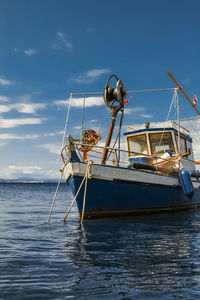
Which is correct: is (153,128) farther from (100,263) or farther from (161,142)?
(100,263)

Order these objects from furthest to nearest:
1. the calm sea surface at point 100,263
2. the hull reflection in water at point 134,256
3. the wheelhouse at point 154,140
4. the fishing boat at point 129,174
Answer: the wheelhouse at point 154,140, the fishing boat at point 129,174, the hull reflection in water at point 134,256, the calm sea surface at point 100,263

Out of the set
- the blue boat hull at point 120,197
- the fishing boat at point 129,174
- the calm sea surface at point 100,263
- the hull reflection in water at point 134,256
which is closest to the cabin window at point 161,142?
the fishing boat at point 129,174

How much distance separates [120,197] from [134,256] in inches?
211

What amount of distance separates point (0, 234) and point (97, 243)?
3407 millimetres

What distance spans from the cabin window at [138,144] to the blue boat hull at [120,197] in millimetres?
3138

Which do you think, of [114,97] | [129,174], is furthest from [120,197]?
[114,97]

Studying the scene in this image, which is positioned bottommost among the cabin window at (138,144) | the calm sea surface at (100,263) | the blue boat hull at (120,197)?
the calm sea surface at (100,263)

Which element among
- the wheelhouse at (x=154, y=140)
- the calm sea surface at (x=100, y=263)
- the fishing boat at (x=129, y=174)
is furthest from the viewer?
the wheelhouse at (x=154, y=140)

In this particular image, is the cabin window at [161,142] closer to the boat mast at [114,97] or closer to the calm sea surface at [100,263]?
the boat mast at [114,97]

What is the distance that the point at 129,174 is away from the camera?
1162cm

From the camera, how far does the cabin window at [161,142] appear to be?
15.4 meters

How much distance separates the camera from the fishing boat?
1097cm

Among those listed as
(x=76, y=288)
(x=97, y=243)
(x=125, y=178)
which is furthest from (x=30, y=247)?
(x=125, y=178)

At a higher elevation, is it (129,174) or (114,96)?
(114,96)
